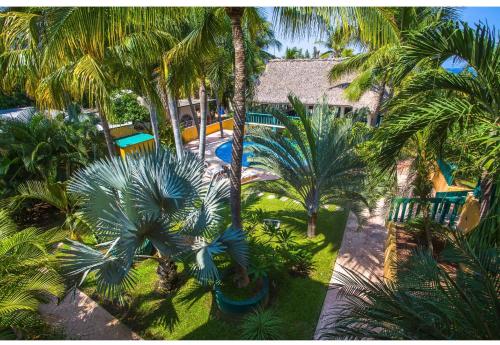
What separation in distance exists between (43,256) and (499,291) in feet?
20.3

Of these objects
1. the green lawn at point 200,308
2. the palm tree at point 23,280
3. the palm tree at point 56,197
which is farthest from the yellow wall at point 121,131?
the palm tree at point 23,280

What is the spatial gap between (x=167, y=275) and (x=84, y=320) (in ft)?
5.98

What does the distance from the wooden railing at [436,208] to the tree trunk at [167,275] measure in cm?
574

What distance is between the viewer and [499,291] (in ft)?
9.22

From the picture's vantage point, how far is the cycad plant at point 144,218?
156 inches

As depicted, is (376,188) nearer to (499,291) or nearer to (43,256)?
(499,291)

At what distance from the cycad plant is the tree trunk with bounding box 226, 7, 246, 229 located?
0.41m

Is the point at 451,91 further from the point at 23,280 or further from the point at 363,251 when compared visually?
the point at 23,280

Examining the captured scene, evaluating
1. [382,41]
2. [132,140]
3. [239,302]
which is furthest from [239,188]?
[132,140]

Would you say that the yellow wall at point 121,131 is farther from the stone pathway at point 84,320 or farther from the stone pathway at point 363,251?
the stone pathway at point 363,251

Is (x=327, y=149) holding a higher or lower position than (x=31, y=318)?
higher

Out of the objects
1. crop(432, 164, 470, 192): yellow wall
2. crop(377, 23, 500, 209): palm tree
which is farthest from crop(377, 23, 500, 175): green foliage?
crop(432, 164, 470, 192): yellow wall

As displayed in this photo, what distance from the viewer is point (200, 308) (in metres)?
5.66

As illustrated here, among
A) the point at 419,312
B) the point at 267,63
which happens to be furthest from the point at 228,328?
the point at 267,63
